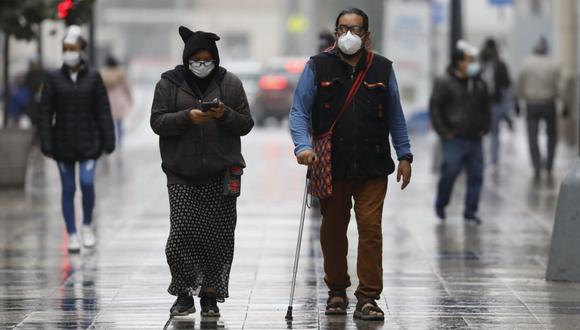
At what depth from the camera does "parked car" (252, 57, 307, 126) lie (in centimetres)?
3772

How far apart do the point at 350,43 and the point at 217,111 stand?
2.90 feet

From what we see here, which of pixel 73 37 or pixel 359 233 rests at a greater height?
pixel 73 37

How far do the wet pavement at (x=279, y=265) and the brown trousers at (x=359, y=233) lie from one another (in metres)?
0.23

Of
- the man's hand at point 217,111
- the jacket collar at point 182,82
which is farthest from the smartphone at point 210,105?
the jacket collar at point 182,82

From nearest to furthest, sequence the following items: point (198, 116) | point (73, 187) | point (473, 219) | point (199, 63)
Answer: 1. point (198, 116)
2. point (199, 63)
3. point (73, 187)
4. point (473, 219)

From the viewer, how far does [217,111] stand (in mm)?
9109

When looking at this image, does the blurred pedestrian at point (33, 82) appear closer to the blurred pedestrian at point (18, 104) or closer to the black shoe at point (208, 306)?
the blurred pedestrian at point (18, 104)

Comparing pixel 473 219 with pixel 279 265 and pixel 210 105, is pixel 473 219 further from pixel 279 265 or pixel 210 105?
pixel 210 105

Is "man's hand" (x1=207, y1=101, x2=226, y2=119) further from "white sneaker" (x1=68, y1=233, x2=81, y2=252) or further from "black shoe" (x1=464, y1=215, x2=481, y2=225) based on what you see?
"black shoe" (x1=464, y1=215, x2=481, y2=225)

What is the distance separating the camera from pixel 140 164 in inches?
965

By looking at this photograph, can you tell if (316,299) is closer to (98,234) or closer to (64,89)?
(64,89)

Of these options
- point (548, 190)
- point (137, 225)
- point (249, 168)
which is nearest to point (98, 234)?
point (137, 225)

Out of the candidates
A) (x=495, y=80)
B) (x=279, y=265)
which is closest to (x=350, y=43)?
(x=279, y=265)

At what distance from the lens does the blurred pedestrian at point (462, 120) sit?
605 inches
